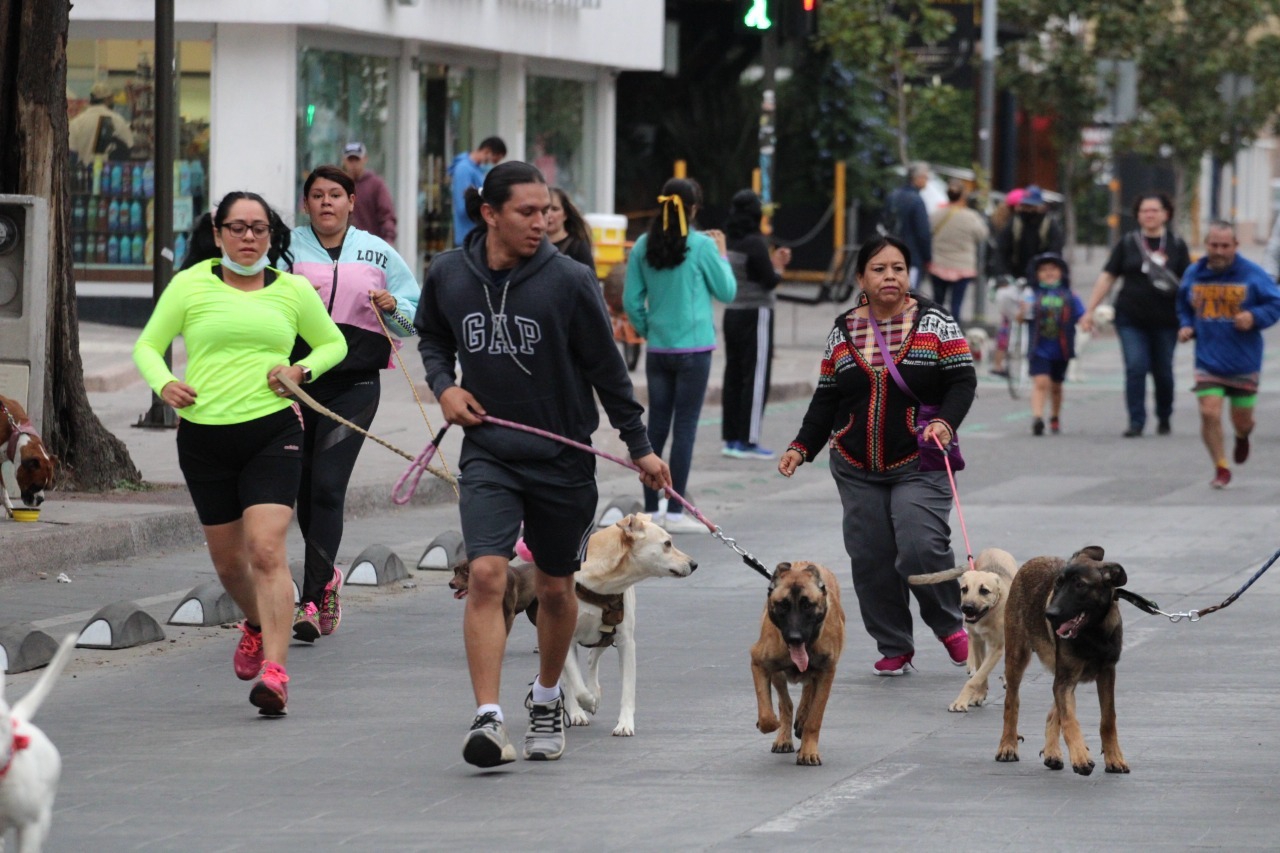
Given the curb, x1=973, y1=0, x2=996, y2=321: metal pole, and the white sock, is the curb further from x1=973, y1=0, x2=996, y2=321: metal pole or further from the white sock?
x1=973, y1=0, x2=996, y2=321: metal pole

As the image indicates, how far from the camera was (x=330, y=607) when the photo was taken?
9.59 meters

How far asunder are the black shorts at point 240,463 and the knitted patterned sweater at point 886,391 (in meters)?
1.89

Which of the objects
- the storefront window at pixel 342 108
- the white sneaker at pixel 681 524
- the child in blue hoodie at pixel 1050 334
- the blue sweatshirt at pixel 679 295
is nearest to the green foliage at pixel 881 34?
the storefront window at pixel 342 108

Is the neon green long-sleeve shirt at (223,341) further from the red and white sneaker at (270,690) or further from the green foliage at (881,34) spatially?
the green foliage at (881,34)

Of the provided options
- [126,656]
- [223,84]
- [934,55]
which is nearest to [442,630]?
[126,656]

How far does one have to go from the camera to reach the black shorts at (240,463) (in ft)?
25.8

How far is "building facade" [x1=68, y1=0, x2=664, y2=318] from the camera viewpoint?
76.7 feet

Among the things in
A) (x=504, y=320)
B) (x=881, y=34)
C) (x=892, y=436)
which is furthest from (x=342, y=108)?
(x=504, y=320)

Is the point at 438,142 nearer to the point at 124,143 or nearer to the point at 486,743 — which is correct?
the point at 124,143

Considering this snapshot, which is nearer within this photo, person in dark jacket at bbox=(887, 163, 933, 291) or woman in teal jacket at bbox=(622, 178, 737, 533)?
woman in teal jacket at bbox=(622, 178, 737, 533)

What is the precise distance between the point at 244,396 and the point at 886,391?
2400mm

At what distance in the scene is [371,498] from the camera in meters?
13.8

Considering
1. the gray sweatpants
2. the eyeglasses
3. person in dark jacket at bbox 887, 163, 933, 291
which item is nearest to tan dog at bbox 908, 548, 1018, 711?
the gray sweatpants

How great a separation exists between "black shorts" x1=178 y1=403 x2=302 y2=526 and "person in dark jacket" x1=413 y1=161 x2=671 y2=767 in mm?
1060
